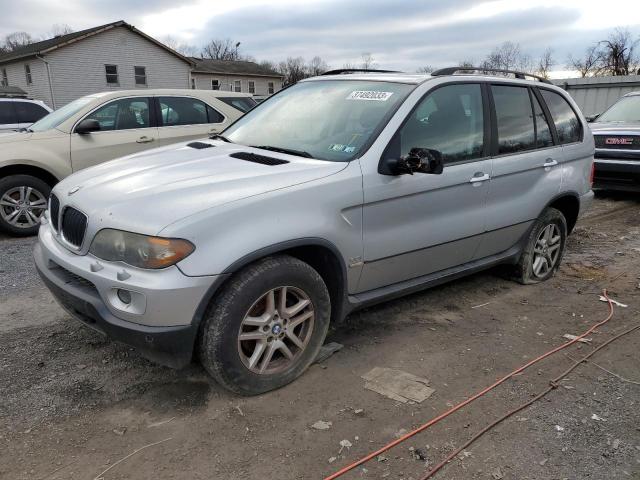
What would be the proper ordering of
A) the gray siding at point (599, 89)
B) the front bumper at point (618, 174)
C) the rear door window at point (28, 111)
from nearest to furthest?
the front bumper at point (618, 174), the rear door window at point (28, 111), the gray siding at point (599, 89)

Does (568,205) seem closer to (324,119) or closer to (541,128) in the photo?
(541,128)

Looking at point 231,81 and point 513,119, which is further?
point 231,81

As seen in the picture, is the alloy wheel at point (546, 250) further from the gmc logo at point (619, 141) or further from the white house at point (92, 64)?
the white house at point (92, 64)

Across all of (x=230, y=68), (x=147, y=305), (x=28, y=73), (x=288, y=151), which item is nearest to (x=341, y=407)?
(x=147, y=305)

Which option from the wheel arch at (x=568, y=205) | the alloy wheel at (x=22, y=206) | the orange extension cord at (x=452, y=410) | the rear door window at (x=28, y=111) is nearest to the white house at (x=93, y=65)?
the rear door window at (x=28, y=111)

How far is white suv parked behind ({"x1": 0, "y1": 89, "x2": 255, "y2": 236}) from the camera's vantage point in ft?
21.0

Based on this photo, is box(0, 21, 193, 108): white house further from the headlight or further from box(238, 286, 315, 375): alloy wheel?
box(238, 286, 315, 375): alloy wheel

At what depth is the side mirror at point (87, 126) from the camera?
21.7ft

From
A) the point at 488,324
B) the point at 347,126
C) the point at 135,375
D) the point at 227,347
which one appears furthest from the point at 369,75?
the point at 135,375

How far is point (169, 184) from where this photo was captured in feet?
9.54

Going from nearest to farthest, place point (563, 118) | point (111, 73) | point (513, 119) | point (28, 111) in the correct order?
point (513, 119)
point (563, 118)
point (28, 111)
point (111, 73)

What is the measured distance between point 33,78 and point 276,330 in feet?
110

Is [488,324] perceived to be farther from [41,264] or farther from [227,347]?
[41,264]

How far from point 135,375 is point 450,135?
2676 mm
